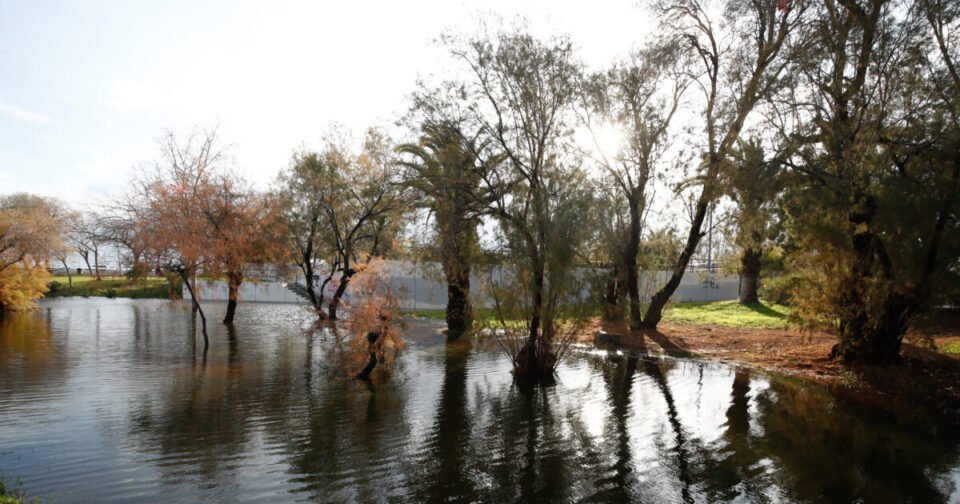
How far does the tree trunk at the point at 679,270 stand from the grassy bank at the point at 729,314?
7.92 feet

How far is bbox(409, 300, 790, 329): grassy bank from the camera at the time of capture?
20953mm

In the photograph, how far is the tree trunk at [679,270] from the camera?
679 inches

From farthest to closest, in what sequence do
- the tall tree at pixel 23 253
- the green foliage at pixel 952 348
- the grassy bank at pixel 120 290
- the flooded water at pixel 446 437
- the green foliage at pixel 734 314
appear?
the grassy bank at pixel 120 290 → the tall tree at pixel 23 253 → the green foliage at pixel 734 314 → the green foliage at pixel 952 348 → the flooded water at pixel 446 437

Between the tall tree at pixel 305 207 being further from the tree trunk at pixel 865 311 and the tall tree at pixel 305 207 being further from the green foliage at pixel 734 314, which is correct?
the tree trunk at pixel 865 311

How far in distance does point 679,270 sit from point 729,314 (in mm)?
7762

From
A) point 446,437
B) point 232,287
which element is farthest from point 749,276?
point 232,287

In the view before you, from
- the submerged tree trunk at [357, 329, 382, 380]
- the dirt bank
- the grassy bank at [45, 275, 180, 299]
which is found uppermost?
the grassy bank at [45, 275, 180, 299]

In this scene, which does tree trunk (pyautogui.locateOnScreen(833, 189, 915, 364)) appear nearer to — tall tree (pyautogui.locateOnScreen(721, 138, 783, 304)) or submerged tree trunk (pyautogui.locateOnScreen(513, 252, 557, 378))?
tall tree (pyautogui.locateOnScreen(721, 138, 783, 304))

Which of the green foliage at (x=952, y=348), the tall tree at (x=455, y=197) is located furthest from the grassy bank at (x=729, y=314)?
the tall tree at (x=455, y=197)

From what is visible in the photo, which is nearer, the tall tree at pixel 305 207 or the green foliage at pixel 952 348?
the green foliage at pixel 952 348

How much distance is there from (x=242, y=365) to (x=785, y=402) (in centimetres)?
1192

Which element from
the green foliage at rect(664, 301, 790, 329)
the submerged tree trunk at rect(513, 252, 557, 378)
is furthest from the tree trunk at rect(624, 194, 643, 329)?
Answer: the submerged tree trunk at rect(513, 252, 557, 378)

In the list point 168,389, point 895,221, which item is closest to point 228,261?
point 168,389

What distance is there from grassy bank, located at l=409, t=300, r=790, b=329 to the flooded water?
9.04m
